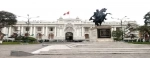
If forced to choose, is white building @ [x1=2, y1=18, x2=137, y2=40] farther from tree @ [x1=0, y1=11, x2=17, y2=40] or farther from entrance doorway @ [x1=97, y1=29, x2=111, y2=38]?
entrance doorway @ [x1=97, y1=29, x2=111, y2=38]

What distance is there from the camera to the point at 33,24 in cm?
9769

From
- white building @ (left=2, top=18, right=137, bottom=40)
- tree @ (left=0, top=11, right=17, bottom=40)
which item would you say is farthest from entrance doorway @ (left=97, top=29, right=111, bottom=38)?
white building @ (left=2, top=18, right=137, bottom=40)

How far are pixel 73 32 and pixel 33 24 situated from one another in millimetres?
18212

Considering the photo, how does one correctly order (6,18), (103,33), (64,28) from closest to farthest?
(103,33) < (6,18) < (64,28)

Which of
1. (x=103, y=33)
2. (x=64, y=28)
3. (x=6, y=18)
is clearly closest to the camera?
(x=103, y=33)

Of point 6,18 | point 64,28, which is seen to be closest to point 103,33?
point 6,18

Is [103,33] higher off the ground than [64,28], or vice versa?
[64,28]

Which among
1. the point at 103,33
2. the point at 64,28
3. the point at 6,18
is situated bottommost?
the point at 103,33

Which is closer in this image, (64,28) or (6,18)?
(6,18)

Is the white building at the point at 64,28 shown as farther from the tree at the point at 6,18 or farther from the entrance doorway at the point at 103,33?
the entrance doorway at the point at 103,33

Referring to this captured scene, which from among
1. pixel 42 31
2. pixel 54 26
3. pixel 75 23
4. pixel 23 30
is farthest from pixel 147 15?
pixel 23 30

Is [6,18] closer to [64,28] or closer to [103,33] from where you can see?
[64,28]

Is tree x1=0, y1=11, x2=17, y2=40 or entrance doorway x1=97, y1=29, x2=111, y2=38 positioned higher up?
tree x1=0, y1=11, x2=17, y2=40

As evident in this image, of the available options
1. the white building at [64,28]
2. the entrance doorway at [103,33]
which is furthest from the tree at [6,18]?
the entrance doorway at [103,33]
